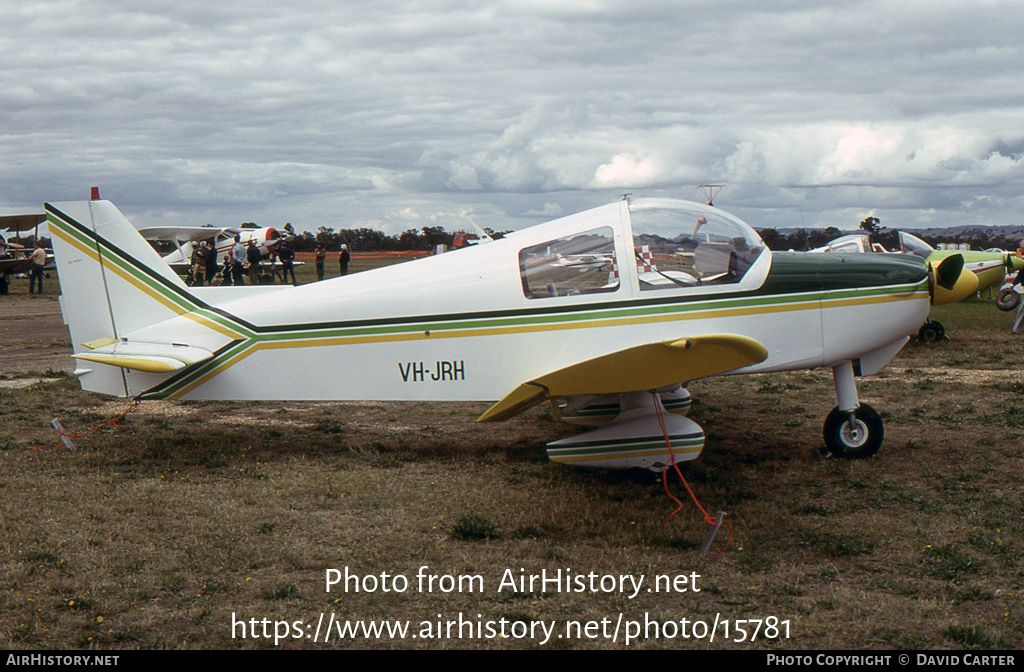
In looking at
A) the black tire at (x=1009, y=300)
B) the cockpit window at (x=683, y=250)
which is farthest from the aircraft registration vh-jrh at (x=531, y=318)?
the black tire at (x=1009, y=300)

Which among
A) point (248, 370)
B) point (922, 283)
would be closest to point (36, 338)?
point (248, 370)

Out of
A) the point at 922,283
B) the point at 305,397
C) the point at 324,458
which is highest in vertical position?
the point at 922,283

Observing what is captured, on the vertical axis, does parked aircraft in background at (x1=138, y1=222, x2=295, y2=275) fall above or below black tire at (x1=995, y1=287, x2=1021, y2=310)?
above

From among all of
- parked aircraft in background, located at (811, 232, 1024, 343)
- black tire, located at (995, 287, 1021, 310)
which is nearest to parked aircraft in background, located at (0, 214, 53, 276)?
parked aircraft in background, located at (811, 232, 1024, 343)

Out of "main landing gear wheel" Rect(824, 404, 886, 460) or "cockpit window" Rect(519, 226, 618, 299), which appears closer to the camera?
"cockpit window" Rect(519, 226, 618, 299)

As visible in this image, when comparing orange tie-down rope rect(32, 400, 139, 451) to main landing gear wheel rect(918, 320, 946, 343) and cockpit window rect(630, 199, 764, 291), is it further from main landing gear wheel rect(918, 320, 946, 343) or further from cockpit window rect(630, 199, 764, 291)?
main landing gear wheel rect(918, 320, 946, 343)

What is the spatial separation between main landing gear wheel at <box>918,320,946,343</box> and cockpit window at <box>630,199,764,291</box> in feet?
28.2

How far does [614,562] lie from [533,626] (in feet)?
3.01

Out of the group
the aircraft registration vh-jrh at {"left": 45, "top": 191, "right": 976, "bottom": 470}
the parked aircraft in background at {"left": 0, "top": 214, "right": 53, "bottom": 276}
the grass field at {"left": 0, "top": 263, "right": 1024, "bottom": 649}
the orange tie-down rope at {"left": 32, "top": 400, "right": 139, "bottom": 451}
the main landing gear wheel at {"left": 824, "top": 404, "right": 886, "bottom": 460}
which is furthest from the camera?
the parked aircraft in background at {"left": 0, "top": 214, "right": 53, "bottom": 276}

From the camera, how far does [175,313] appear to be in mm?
6730

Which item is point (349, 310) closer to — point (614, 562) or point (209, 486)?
point (209, 486)

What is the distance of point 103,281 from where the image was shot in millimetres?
6695

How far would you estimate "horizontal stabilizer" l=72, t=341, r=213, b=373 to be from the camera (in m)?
6.11
